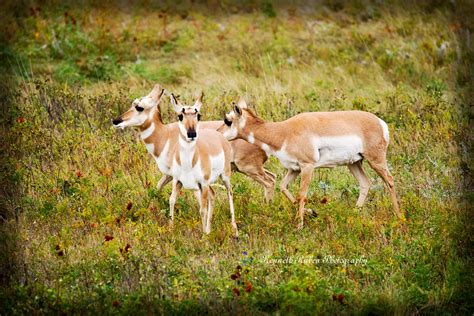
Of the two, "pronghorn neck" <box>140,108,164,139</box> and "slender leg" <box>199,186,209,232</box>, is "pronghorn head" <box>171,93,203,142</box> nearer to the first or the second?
"slender leg" <box>199,186,209,232</box>

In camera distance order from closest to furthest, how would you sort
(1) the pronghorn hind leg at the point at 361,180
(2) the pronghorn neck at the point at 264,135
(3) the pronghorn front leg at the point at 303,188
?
(3) the pronghorn front leg at the point at 303,188, (2) the pronghorn neck at the point at 264,135, (1) the pronghorn hind leg at the point at 361,180

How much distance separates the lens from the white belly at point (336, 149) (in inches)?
387

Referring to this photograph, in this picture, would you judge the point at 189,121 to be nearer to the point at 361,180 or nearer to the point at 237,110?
the point at 237,110

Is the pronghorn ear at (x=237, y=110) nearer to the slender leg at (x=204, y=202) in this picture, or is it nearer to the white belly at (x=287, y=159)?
the white belly at (x=287, y=159)

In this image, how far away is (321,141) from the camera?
9836mm

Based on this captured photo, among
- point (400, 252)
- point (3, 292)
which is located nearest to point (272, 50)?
point (400, 252)

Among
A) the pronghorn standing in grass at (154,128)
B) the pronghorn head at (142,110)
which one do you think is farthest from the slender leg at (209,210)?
the pronghorn head at (142,110)

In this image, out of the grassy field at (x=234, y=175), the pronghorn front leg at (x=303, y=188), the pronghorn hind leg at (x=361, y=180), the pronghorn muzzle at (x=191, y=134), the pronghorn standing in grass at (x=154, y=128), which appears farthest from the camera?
the pronghorn hind leg at (x=361, y=180)

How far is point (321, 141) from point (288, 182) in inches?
29.9

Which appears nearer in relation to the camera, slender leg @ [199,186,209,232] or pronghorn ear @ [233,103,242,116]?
slender leg @ [199,186,209,232]

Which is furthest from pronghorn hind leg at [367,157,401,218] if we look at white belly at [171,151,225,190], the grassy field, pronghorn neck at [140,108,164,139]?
pronghorn neck at [140,108,164,139]

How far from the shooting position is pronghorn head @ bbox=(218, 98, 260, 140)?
10258 mm

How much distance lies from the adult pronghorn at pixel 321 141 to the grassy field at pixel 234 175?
47 centimetres

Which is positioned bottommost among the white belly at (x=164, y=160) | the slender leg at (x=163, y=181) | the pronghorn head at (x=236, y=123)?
the slender leg at (x=163, y=181)
